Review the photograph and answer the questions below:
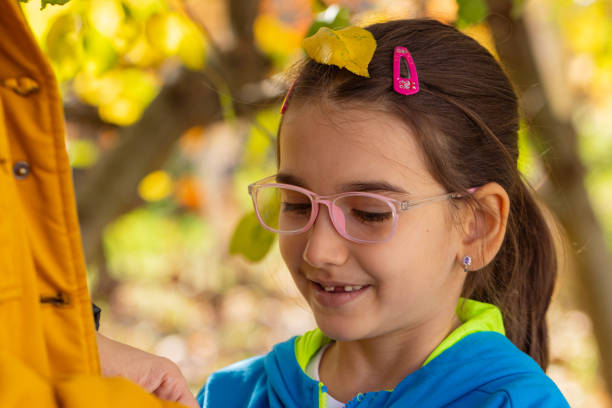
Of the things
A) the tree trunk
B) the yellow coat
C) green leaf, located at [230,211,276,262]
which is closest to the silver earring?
green leaf, located at [230,211,276,262]

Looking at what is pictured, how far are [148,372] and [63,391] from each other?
0.29 meters

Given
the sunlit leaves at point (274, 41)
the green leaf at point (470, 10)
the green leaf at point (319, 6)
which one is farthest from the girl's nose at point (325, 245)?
the sunlit leaves at point (274, 41)

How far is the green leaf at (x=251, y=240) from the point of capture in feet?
5.50

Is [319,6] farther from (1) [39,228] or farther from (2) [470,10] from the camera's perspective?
(1) [39,228]

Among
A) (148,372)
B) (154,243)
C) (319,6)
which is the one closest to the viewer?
(148,372)

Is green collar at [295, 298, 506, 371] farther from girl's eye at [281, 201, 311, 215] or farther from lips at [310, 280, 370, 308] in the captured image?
girl's eye at [281, 201, 311, 215]

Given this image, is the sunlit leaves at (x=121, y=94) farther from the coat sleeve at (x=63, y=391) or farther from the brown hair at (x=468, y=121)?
the coat sleeve at (x=63, y=391)

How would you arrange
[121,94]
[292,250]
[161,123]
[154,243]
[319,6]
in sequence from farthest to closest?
[154,243] < [121,94] < [161,123] < [319,6] < [292,250]

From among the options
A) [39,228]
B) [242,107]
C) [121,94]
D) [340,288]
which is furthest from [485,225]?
[121,94]

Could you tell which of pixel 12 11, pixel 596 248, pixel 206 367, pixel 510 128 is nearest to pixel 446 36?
pixel 510 128

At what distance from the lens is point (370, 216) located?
4.09 ft

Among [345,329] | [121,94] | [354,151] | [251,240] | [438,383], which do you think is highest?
[121,94]

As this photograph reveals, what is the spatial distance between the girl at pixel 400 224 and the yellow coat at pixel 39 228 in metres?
0.49

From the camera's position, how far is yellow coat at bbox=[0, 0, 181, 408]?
30.8 inches
